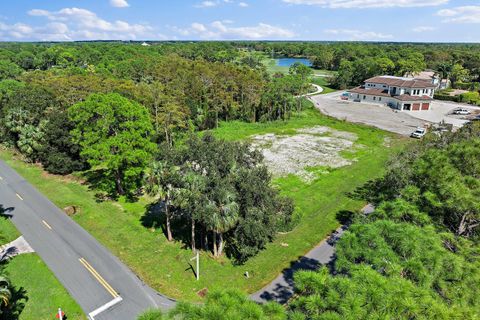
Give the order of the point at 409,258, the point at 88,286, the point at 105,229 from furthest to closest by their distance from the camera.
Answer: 1. the point at 105,229
2. the point at 88,286
3. the point at 409,258

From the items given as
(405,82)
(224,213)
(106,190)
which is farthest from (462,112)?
(106,190)

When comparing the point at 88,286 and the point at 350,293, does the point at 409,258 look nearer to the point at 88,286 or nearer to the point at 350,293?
the point at 350,293

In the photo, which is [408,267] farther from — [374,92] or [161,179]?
[374,92]

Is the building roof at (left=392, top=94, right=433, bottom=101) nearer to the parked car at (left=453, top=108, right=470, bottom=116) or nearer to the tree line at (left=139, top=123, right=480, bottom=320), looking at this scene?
the parked car at (left=453, top=108, right=470, bottom=116)

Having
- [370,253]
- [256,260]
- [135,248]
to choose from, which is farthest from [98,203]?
[370,253]

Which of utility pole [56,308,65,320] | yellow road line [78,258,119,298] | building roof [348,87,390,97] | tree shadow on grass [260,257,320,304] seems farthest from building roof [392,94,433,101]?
utility pole [56,308,65,320]

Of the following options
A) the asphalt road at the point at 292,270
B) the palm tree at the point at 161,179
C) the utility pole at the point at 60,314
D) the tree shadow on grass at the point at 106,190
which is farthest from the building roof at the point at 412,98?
the utility pole at the point at 60,314
